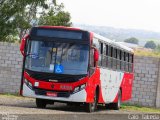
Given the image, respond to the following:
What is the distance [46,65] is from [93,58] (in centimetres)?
156

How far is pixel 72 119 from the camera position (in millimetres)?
17922

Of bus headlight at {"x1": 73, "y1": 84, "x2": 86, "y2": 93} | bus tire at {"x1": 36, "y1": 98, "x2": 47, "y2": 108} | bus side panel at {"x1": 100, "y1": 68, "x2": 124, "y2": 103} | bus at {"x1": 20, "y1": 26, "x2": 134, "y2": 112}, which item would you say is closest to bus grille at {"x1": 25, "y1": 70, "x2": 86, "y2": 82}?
bus at {"x1": 20, "y1": 26, "x2": 134, "y2": 112}

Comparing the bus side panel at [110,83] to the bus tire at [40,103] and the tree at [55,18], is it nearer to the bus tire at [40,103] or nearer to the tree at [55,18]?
the bus tire at [40,103]

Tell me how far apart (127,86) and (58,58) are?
9.15m

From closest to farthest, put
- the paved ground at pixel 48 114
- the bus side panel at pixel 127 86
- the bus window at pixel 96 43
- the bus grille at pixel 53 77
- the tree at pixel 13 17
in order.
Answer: the paved ground at pixel 48 114 → the bus grille at pixel 53 77 → the bus window at pixel 96 43 → the bus side panel at pixel 127 86 → the tree at pixel 13 17

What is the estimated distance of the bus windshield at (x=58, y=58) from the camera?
71.8ft

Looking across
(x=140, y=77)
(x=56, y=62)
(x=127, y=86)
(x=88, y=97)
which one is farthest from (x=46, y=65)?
(x=140, y=77)

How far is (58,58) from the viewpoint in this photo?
2202 centimetres

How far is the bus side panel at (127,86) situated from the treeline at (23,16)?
638 inches

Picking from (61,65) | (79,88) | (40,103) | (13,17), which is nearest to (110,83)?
(40,103)

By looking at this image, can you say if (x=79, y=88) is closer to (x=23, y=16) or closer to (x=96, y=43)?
(x=96, y=43)

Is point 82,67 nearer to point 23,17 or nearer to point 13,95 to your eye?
point 13,95

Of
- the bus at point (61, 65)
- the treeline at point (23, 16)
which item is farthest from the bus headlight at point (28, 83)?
the treeline at point (23, 16)

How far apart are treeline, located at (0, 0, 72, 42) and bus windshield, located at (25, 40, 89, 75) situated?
23.6m
